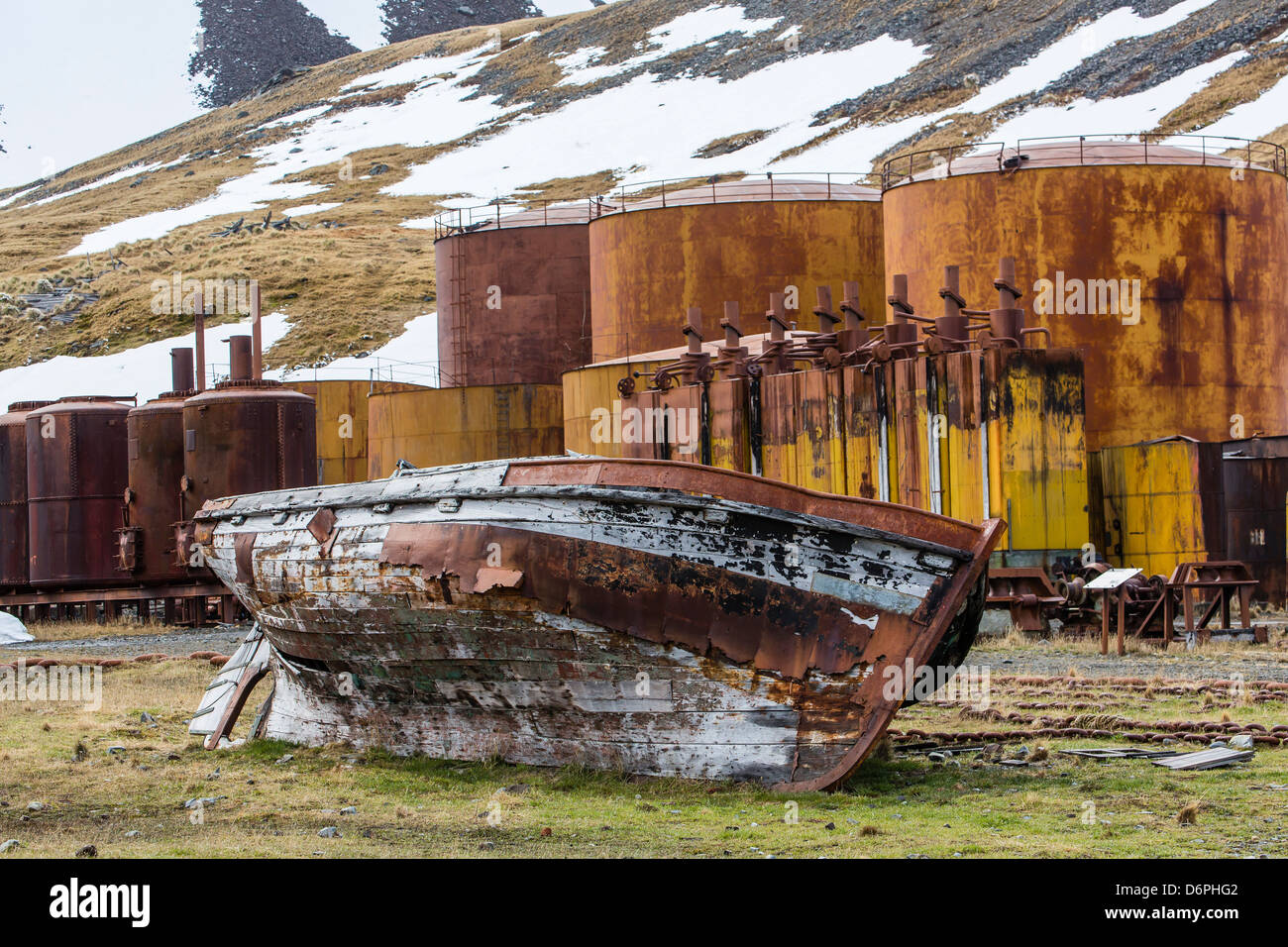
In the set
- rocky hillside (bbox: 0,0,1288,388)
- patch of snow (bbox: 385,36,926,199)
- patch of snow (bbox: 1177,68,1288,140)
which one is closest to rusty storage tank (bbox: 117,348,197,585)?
rocky hillside (bbox: 0,0,1288,388)

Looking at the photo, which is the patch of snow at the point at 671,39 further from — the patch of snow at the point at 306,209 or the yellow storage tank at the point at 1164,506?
the yellow storage tank at the point at 1164,506

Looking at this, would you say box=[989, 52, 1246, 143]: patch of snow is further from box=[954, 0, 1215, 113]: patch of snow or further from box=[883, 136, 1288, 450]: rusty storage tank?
box=[883, 136, 1288, 450]: rusty storage tank

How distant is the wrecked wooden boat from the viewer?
10.3m

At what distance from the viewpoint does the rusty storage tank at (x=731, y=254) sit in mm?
36750

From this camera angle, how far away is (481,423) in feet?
130

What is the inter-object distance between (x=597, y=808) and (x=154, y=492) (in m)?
21.9

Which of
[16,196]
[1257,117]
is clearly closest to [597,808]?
[1257,117]

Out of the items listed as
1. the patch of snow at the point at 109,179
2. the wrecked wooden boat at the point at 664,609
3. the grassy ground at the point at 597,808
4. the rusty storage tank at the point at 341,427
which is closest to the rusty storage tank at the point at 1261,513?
the grassy ground at the point at 597,808

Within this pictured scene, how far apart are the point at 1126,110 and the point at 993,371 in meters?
52.2

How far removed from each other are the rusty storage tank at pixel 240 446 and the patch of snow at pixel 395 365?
2782 cm

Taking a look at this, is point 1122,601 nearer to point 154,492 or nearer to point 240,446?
point 240,446

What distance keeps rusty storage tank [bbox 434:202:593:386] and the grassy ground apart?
31425 mm
